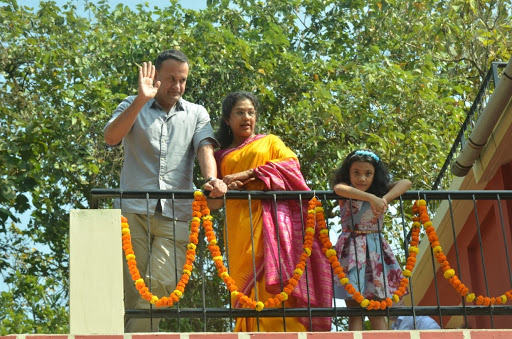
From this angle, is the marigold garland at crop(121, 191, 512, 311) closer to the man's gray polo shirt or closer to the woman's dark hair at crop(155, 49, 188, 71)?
the man's gray polo shirt

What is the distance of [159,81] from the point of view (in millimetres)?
7023

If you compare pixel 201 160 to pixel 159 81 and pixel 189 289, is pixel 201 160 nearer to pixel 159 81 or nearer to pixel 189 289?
pixel 159 81

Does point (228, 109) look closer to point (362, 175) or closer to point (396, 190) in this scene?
point (362, 175)

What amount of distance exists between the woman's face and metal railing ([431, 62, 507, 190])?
2.64m

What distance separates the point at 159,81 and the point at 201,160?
2.16 ft

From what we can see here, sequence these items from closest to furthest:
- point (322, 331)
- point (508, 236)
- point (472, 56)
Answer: point (322, 331), point (508, 236), point (472, 56)

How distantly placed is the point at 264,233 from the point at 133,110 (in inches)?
50.7

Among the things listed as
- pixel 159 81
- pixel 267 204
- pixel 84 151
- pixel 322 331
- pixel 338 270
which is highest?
pixel 84 151

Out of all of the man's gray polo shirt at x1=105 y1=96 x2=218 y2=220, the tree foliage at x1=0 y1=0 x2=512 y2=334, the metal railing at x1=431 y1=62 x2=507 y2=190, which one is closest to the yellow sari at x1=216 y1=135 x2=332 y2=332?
the man's gray polo shirt at x1=105 y1=96 x2=218 y2=220

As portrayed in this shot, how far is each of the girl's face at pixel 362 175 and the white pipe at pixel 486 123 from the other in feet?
5.52

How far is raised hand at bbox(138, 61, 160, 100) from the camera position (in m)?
6.82

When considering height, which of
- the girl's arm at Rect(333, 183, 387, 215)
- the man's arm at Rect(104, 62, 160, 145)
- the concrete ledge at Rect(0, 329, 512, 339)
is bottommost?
the concrete ledge at Rect(0, 329, 512, 339)

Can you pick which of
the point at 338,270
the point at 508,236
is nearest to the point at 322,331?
the point at 338,270

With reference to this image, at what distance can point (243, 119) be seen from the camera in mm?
7273
